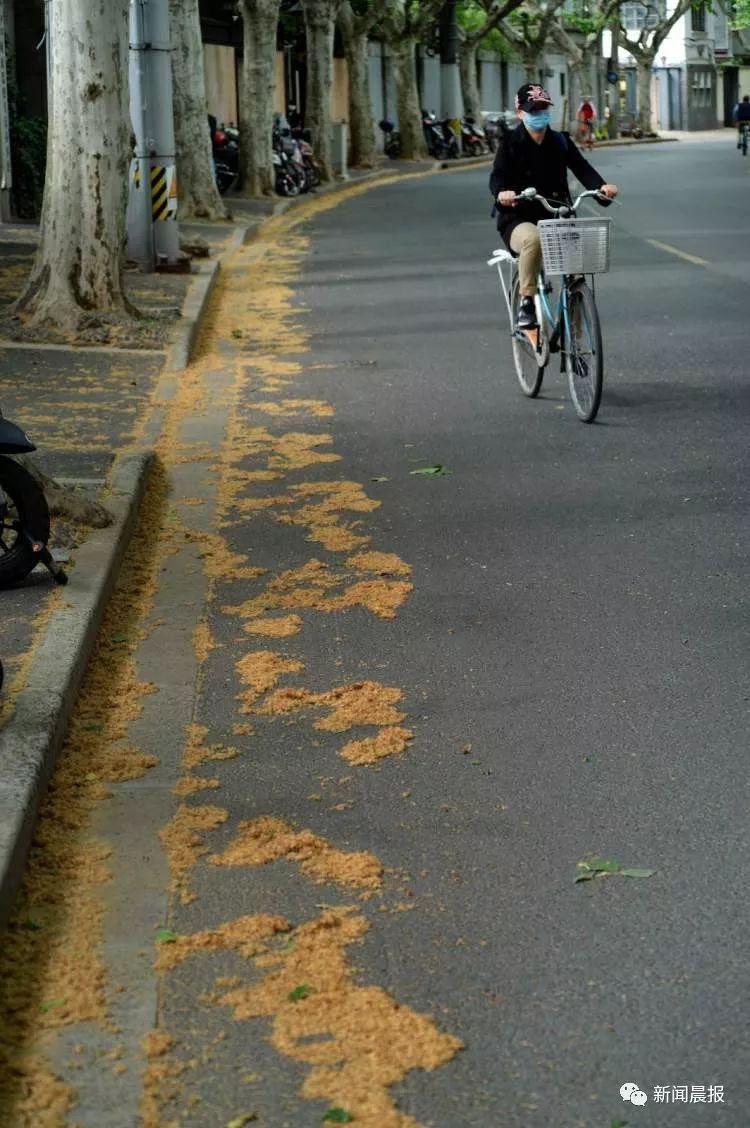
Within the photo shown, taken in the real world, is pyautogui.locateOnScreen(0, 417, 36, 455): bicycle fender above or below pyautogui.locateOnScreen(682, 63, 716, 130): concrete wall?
below

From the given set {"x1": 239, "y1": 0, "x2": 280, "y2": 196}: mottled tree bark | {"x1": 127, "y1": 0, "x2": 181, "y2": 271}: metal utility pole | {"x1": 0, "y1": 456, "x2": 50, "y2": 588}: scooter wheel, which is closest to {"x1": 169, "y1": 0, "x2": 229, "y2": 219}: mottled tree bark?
{"x1": 127, "y1": 0, "x2": 181, "y2": 271}: metal utility pole

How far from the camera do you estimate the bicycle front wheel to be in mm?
9859

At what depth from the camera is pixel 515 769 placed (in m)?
5.04

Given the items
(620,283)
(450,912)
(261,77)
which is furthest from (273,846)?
(261,77)

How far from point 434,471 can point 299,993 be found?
557 centimetres

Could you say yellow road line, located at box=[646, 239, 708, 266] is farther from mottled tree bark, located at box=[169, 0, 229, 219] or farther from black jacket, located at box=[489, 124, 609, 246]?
black jacket, located at box=[489, 124, 609, 246]

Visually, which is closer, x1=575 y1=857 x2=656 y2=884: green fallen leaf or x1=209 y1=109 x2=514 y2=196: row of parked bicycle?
x1=575 y1=857 x2=656 y2=884: green fallen leaf

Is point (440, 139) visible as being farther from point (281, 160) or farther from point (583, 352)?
point (583, 352)

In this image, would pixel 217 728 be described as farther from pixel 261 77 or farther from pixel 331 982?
pixel 261 77

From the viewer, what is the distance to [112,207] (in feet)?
47.8

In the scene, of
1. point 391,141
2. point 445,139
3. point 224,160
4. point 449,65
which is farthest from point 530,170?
point 449,65

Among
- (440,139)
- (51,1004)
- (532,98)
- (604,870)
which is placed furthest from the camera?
(440,139)

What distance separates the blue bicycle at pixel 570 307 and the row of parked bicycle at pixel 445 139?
1837 inches

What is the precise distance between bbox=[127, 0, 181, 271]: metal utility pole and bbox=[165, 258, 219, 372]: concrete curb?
1.81 feet
